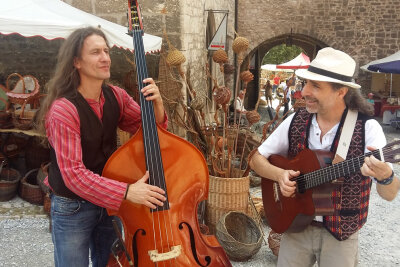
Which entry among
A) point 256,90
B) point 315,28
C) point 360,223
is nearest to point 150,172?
point 360,223

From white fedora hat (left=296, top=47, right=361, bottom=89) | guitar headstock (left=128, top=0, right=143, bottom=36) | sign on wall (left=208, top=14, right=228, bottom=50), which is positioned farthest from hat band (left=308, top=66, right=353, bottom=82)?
sign on wall (left=208, top=14, right=228, bottom=50)

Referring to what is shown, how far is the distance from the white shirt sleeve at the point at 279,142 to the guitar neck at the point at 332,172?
22 cm

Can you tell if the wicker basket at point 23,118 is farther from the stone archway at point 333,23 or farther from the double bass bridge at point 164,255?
the stone archway at point 333,23

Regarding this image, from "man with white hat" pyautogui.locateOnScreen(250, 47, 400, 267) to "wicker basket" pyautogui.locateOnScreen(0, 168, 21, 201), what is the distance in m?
4.03

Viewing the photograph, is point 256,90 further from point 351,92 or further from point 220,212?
point 351,92

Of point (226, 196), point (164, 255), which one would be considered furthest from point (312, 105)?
point (226, 196)

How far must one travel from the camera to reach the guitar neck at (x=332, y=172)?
5.50 ft

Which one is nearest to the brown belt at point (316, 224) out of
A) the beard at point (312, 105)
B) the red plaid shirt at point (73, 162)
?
the beard at point (312, 105)

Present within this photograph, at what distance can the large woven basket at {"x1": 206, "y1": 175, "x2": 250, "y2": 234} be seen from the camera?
3.61 metres

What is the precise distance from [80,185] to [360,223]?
1.34 m

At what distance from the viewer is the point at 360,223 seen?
1.84m

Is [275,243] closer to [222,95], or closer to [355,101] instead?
[222,95]

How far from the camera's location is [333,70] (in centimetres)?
185

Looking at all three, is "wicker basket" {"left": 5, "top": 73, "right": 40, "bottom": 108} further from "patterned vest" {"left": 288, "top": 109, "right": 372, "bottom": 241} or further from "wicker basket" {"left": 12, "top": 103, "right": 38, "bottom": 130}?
"patterned vest" {"left": 288, "top": 109, "right": 372, "bottom": 241}
